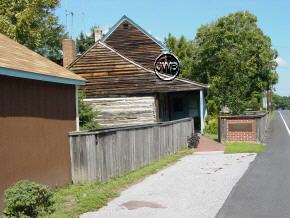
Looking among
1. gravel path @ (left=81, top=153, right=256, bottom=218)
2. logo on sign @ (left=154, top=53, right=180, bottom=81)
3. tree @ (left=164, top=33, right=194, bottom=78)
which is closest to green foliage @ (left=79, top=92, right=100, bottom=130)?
logo on sign @ (left=154, top=53, right=180, bottom=81)

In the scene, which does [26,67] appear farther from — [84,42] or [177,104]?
[84,42]

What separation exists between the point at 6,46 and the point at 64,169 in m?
3.35

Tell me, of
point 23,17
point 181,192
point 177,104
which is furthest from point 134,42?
point 181,192

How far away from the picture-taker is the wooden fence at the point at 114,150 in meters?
13.5

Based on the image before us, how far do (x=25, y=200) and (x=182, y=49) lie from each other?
5610cm

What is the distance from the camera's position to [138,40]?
35.4 metres

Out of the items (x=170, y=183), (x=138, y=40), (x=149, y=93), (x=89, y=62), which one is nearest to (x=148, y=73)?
(x=149, y=93)

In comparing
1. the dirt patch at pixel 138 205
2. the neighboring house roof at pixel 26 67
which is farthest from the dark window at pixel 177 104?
the dirt patch at pixel 138 205

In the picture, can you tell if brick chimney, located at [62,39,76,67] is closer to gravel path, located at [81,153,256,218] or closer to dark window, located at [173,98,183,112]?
dark window, located at [173,98,183,112]

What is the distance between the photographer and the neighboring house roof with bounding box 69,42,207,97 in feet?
95.5

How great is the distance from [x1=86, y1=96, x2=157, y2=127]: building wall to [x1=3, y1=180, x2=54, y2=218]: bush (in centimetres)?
1956

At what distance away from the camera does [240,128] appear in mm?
26047

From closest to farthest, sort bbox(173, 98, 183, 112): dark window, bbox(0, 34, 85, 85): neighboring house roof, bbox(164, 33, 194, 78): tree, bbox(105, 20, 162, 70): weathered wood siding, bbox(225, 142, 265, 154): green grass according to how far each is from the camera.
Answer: bbox(0, 34, 85, 85): neighboring house roof
bbox(225, 142, 265, 154): green grass
bbox(105, 20, 162, 70): weathered wood siding
bbox(173, 98, 183, 112): dark window
bbox(164, 33, 194, 78): tree

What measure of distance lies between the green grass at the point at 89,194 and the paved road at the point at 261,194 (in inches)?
97.7
